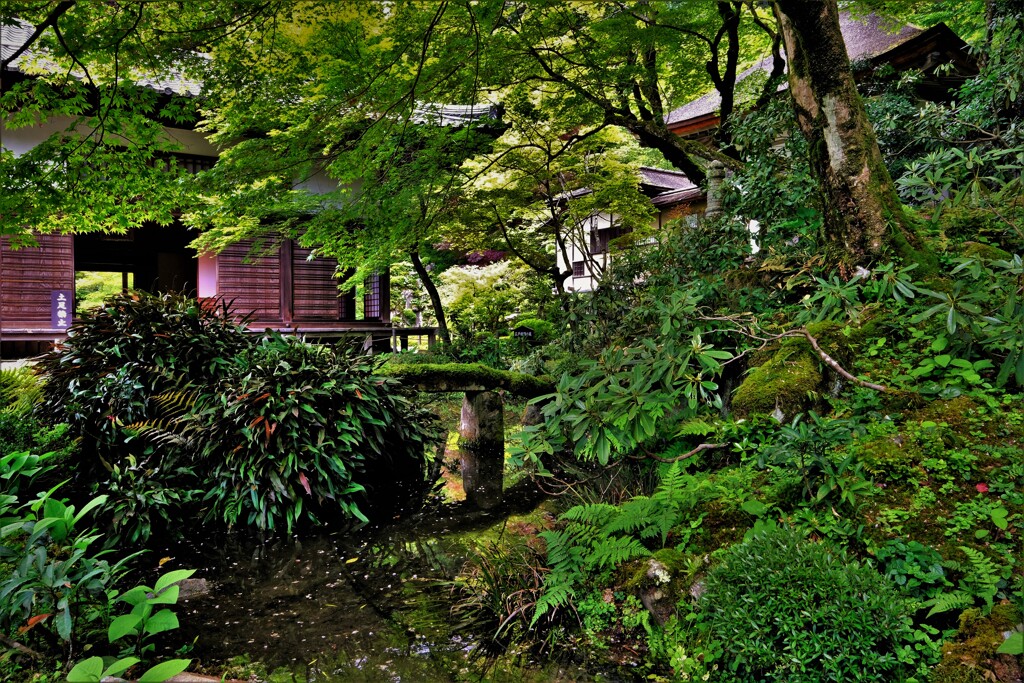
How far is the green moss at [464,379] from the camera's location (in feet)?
23.0

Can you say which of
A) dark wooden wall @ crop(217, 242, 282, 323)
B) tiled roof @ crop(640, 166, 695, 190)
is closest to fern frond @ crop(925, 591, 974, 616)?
dark wooden wall @ crop(217, 242, 282, 323)

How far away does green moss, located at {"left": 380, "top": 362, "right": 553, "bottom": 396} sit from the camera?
7.00 metres

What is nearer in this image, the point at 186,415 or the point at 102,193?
the point at 102,193

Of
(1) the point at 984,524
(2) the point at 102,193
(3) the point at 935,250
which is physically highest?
(2) the point at 102,193

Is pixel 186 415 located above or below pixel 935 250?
below

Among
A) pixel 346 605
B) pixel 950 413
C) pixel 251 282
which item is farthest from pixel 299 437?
pixel 251 282

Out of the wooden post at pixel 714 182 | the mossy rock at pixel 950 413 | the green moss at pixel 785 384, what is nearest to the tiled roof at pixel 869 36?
the wooden post at pixel 714 182

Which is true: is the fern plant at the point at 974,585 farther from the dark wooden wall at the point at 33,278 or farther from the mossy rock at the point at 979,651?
the dark wooden wall at the point at 33,278

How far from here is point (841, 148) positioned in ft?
14.6

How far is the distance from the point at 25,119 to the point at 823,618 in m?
6.01

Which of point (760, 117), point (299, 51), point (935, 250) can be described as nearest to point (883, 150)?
point (760, 117)

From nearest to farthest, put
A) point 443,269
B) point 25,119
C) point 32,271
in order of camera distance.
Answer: point 25,119
point 32,271
point 443,269

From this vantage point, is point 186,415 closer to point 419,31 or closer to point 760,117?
point 419,31

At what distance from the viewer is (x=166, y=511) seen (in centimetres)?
508
